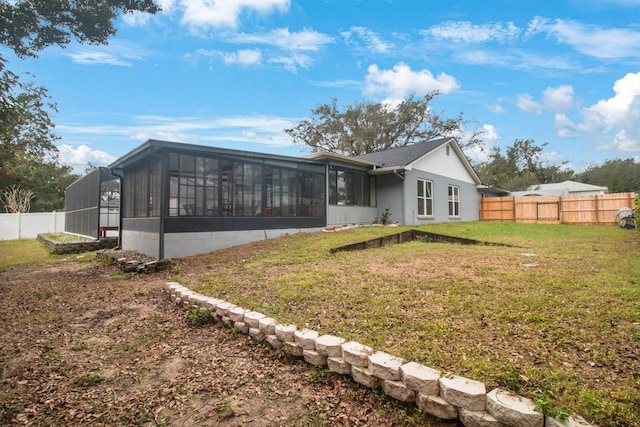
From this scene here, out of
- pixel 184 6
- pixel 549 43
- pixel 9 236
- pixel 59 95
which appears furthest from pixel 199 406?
pixel 59 95

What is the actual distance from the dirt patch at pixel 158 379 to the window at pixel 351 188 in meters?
8.43

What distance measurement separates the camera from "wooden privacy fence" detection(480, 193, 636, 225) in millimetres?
14836

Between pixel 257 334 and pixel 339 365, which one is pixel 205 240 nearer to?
pixel 257 334

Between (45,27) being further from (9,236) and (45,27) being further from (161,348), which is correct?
(9,236)

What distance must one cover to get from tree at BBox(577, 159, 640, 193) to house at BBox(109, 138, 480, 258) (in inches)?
1329

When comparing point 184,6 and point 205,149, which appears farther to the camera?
point 184,6

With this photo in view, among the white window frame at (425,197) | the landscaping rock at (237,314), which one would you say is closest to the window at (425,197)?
the white window frame at (425,197)

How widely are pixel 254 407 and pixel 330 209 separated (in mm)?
9853

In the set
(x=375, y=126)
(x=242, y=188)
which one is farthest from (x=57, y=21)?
(x=375, y=126)

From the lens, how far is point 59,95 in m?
20.7

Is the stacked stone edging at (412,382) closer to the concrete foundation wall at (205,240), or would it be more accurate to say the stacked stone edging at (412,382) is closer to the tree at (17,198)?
the concrete foundation wall at (205,240)

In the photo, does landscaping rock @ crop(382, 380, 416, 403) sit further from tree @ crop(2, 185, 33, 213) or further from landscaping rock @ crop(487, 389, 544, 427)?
tree @ crop(2, 185, 33, 213)

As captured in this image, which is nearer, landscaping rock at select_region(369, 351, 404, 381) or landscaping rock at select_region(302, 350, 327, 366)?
landscaping rock at select_region(369, 351, 404, 381)

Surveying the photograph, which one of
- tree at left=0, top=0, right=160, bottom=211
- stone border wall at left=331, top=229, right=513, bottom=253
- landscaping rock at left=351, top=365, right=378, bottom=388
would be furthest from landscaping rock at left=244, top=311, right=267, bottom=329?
tree at left=0, top=0, right=160, bottom=211
